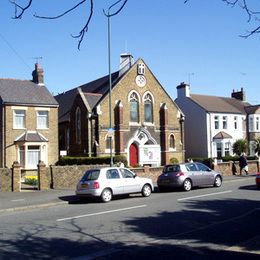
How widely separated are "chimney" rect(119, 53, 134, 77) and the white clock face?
7.21 feet

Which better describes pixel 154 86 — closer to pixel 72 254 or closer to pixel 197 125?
pixel 197 125

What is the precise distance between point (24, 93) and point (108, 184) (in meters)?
20.7

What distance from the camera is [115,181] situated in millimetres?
19438

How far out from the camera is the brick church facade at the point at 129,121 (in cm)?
3981

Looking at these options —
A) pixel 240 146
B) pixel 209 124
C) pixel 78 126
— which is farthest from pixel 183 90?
pixel 78 126

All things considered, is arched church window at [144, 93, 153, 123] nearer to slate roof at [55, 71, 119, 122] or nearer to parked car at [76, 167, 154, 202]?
slate roof at [55, 71, 119, 122]

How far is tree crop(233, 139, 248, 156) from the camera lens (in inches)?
1998

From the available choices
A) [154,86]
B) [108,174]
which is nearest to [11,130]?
[154,86]

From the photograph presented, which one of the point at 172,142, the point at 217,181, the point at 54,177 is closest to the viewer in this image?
the point at 217,181

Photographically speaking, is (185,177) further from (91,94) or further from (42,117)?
(91,94)

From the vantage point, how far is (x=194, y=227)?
37.7ft

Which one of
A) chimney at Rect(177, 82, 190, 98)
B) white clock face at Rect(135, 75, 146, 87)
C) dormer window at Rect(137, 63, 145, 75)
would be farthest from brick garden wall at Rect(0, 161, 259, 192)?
chimney at Rect(177, 82, 190, 98)

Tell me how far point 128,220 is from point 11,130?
24.7m

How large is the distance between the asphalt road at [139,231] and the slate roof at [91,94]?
25834 mm
